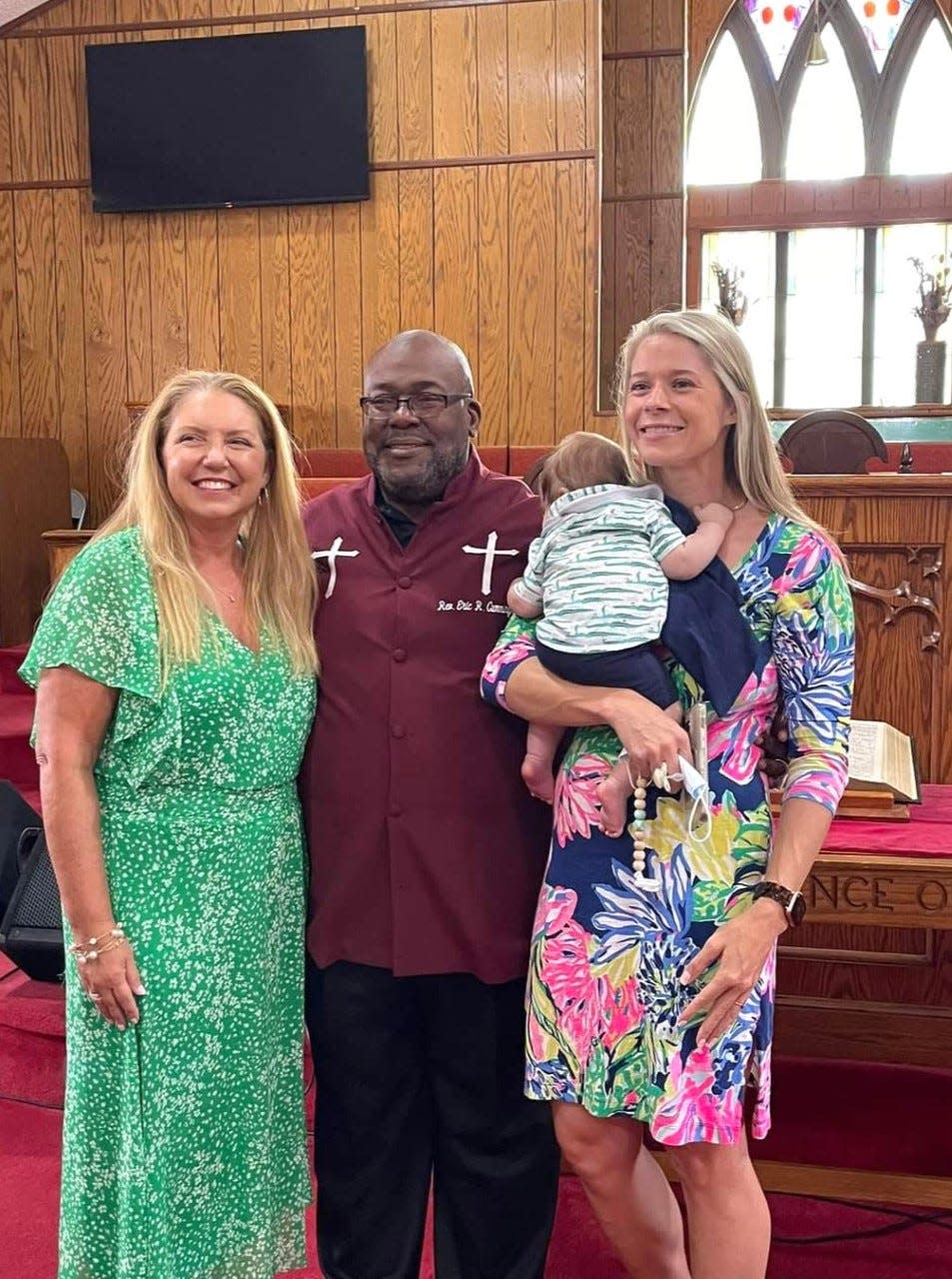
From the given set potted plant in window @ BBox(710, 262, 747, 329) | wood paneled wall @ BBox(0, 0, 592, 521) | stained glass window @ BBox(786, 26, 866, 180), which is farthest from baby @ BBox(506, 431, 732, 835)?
stained glass window @ BBox(786, 26, 866, 180)

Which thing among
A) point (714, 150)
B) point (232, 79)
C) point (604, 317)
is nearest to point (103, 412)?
point (232, 79)

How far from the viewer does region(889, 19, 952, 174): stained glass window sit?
755 centimetres

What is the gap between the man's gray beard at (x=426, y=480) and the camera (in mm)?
1812

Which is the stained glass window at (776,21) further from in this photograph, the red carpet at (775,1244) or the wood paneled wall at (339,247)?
the red carpet at (775,1244)

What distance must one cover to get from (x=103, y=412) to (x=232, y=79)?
195 cm

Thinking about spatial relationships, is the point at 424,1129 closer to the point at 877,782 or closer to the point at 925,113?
the point at 877,782

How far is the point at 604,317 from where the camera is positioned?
7.56m

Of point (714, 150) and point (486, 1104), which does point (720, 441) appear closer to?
point (486, 1104)

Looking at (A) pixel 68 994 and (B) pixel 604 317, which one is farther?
(B) pixel 604 317

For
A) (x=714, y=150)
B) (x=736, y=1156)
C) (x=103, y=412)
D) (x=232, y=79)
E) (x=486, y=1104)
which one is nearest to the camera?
(x=736, y=1156)

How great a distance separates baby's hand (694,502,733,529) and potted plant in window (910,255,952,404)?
6.44m

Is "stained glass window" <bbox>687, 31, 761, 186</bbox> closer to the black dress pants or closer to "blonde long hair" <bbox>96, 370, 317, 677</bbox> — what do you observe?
"blonde long hair" <bbox>96, 370, 317, 677</bbox>

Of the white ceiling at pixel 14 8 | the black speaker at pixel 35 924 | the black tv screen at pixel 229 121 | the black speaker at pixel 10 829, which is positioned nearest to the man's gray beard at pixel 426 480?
the black speaker at pixel 35 924

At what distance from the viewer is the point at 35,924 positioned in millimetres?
3109
